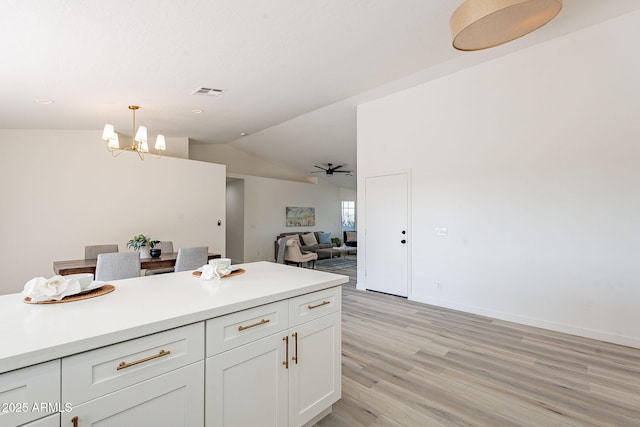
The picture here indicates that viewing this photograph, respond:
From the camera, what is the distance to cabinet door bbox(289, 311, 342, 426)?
5.32 feet

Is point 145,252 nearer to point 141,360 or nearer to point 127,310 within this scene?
point 127,310

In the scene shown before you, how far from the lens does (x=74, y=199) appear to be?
16.1 ft

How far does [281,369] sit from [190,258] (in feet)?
8.68

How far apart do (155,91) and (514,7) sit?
12.8 ft

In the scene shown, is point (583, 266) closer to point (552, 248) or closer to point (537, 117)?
point (552, 248)

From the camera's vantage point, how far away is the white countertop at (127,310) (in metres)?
0.92

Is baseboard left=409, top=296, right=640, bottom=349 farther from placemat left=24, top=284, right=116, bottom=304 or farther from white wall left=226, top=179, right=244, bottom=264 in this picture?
white wall left=226, top=179, right=244, bottom=264

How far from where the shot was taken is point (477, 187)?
3.93 metres

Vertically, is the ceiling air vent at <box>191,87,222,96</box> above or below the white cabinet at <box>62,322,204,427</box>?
above

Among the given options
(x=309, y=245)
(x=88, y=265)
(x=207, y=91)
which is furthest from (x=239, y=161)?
(x=88, y=265)

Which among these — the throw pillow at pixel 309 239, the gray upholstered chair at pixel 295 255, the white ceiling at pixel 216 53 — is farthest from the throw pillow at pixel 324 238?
the white ceiling at pixel 216 53

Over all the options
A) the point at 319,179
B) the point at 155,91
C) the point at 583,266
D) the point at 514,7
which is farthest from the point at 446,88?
the point at 319,179

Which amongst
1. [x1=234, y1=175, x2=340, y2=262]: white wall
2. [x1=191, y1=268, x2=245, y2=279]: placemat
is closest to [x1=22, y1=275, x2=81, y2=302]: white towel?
[x1=191, y1=268, x2=245, y2=279]: placemat

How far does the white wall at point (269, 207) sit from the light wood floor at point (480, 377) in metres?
5.56
